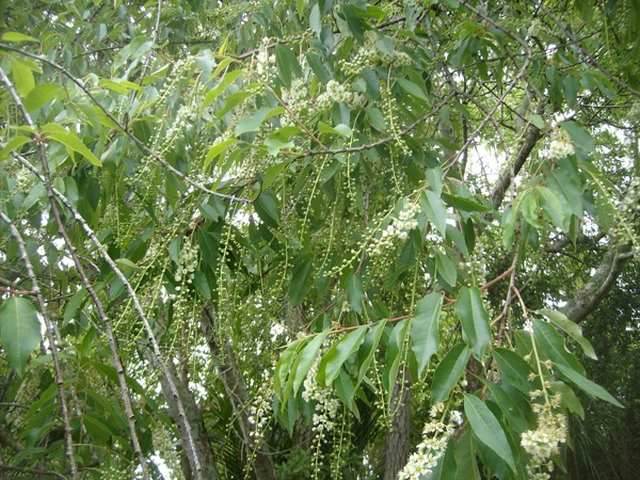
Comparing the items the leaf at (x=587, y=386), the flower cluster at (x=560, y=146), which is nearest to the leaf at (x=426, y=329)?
the leaf at (x=587, y=386)

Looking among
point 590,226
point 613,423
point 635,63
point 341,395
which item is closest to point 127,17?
point 635,63

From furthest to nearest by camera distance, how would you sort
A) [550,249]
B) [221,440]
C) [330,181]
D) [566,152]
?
[221,440] < [550,249] < [330,181] < [566,152]

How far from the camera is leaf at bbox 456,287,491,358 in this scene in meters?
1.23

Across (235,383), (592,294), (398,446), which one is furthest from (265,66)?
(592,294)

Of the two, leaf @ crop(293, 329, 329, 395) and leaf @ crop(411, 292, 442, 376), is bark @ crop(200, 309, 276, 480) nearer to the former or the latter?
leaf @ crop(293, 329, 329, 395)

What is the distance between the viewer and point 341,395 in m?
1.46

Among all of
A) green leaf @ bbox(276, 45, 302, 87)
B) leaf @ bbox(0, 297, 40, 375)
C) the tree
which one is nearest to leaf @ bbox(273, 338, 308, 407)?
the tree

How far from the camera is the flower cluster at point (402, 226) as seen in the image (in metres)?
1.42

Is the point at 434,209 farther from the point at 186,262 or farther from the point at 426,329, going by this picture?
the point at 186,262

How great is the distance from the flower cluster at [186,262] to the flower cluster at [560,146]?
87 cm

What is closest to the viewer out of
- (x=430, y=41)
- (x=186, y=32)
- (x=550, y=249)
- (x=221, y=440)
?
(x=430, y=41)

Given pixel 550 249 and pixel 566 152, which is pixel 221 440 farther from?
pixel 566 152

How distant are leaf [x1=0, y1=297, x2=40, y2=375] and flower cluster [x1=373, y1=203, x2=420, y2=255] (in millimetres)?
647

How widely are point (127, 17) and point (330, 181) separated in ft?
5.02
